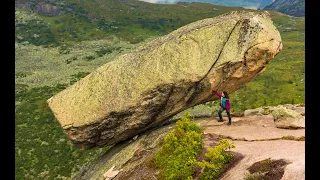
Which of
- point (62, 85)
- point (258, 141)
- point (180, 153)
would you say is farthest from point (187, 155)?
point (62, 85)

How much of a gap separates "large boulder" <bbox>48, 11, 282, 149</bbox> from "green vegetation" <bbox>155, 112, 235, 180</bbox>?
213 inches

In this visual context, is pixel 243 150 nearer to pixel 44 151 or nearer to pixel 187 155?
pixel 187 155

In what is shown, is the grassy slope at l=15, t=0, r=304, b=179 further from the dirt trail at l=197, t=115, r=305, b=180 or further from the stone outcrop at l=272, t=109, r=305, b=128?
the stone outcrop at l=272, t=109, r=305, b=128

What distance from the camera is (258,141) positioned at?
2248 cm

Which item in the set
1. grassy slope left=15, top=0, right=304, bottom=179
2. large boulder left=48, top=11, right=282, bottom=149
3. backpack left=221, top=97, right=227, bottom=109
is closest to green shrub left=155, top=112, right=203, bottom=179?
large boulder left=48, top=11, right=282, bottom=149

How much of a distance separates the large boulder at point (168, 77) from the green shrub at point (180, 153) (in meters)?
5.53

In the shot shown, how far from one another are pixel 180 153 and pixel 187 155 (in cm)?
61

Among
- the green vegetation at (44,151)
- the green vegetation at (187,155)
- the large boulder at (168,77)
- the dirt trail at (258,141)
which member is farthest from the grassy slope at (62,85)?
the dirt trail at (258,141)

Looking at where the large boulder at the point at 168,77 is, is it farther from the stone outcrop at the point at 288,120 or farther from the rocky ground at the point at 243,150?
the stone outcrop at the point at 288,120

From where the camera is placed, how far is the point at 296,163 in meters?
15.3

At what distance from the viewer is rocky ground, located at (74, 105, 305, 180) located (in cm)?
1612

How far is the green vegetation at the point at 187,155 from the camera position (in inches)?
719
